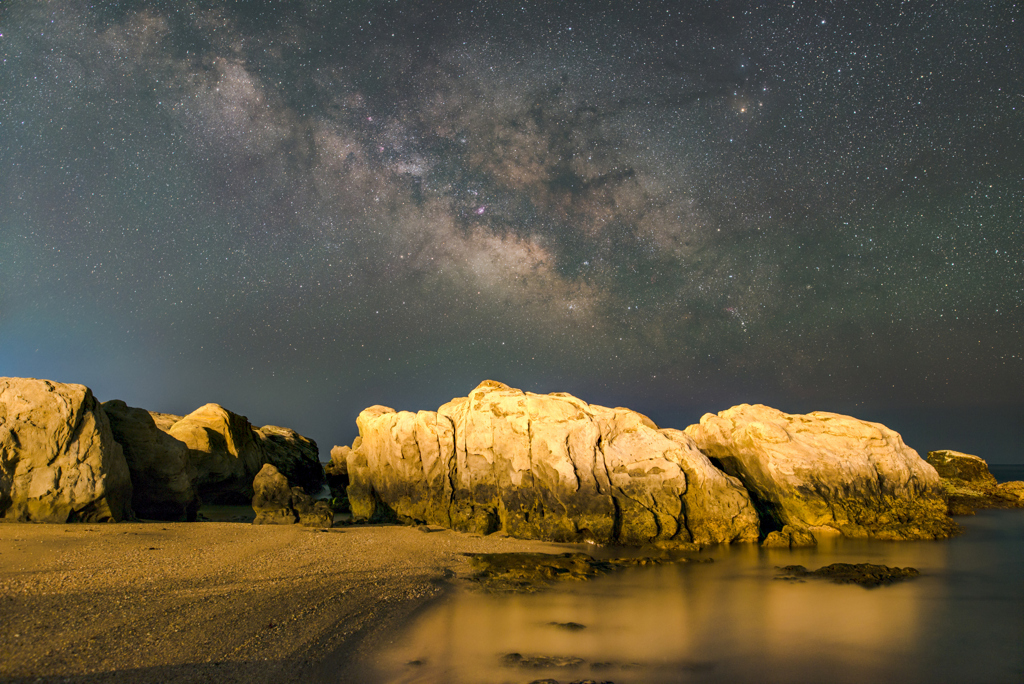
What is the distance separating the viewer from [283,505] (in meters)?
22.2

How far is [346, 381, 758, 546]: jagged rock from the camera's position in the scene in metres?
20.5

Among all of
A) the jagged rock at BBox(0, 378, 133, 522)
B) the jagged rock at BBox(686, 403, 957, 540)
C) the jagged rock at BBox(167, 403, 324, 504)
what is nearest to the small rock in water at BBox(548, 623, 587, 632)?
the jagged rock at BBox(0, 378, 133, 522)

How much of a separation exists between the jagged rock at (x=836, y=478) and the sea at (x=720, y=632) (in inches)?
201

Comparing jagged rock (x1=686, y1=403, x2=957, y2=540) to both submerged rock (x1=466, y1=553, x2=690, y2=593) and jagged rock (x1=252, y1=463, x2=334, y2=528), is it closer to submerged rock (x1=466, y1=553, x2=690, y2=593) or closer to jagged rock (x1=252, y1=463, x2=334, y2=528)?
submerged rock (x1=466, y1=553, x2=690, y2=593)

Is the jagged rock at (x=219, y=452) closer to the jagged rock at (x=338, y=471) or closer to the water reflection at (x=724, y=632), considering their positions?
the jagged rock at (x=338, y=471)

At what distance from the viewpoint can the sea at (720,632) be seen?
9070 mm

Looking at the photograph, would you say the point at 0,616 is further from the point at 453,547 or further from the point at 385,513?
the point at 385,513

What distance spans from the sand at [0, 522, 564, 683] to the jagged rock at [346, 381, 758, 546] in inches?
188

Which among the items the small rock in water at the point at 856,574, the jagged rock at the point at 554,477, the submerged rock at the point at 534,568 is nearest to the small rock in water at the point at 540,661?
the submerged rock at the point at 534,568

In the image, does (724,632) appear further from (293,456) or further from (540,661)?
(293,456)

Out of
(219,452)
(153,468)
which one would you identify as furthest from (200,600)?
(219,452)

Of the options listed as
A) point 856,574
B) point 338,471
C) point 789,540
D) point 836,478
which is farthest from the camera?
point 338,471

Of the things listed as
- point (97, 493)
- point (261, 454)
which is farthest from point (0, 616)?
point (261, 454)

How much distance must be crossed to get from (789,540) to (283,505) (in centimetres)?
1991
